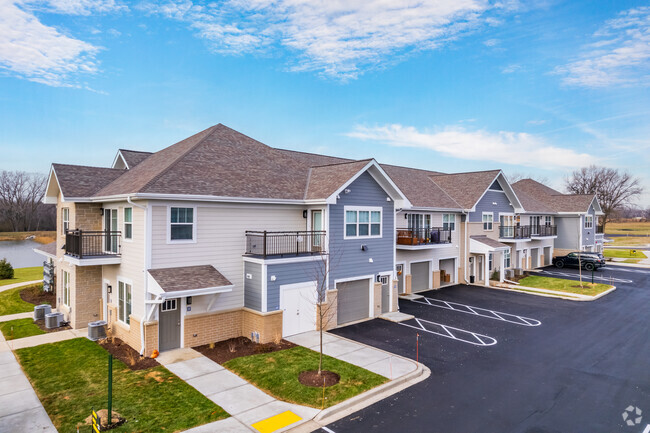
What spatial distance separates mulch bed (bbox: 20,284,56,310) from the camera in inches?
858

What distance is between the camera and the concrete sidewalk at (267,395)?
9.18m

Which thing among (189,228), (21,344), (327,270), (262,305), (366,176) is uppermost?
(366,176)

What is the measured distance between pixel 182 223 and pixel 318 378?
7.37 meters

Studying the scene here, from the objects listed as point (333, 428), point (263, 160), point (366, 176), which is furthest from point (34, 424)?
point (366, 176)

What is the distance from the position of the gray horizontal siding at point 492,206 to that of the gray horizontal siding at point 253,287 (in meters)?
18.8

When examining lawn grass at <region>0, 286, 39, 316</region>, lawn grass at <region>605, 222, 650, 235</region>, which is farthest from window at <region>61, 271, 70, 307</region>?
lawn grass at <region>605, 222, 650, 235</region>

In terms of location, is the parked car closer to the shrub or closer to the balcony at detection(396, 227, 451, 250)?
the balcony at detection(396, 227, 451, 250)

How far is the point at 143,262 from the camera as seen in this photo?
13.4 meters

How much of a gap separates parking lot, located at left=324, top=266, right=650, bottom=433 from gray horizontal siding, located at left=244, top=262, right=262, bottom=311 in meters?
4.04

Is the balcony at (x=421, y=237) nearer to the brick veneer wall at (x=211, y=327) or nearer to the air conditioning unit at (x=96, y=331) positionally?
the brick veneer wall at (x=211, y=327)

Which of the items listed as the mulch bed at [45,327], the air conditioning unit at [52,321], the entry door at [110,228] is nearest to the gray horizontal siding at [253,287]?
the entry door at [110,228]

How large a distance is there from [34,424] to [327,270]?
10.6 metres

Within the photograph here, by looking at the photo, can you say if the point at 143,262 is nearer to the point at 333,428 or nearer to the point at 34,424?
the point at 34,424

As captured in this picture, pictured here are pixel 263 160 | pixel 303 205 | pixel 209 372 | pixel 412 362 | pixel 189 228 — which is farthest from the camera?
pixel 263 160
